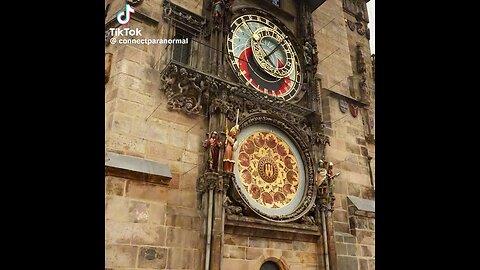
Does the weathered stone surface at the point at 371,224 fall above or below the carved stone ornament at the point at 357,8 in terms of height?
below

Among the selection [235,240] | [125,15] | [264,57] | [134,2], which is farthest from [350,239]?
[134,2]

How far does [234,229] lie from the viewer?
699 cm

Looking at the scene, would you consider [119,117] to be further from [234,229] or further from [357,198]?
[357,198]

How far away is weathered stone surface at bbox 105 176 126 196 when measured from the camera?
5925 millimetres

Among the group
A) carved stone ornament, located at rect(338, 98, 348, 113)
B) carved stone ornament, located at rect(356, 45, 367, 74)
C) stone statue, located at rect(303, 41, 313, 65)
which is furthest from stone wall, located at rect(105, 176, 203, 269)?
carved stone ornament, located at rect(356, 45, 367, 74)

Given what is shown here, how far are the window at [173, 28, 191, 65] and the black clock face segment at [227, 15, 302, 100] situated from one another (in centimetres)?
95

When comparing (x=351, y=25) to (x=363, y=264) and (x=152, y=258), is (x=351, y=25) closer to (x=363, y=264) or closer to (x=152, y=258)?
(x=363, y=264)

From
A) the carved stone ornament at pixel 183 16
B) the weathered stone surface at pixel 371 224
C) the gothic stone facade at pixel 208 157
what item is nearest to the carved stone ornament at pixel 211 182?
the gothic stone facade at pixel 208 157

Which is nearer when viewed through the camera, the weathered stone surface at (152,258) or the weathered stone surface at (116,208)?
the weathered stone surface at (116,208)

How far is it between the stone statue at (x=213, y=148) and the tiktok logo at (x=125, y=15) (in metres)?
2.89

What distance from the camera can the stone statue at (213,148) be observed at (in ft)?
22.6

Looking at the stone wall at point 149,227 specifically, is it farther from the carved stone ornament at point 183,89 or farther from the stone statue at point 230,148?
the carved stone ornament at point 183,89

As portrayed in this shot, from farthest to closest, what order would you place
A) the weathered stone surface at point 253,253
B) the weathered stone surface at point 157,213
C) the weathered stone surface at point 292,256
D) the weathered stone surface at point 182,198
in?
the weathered stone surface at point 292,256 → the weathered stone surface at point 253,253 → the weathered stone surface at point 182,198 → the weathered stone surface at point 157,213
